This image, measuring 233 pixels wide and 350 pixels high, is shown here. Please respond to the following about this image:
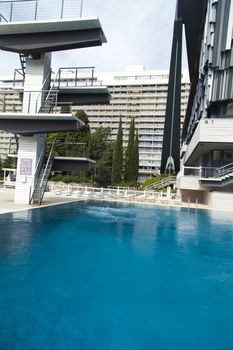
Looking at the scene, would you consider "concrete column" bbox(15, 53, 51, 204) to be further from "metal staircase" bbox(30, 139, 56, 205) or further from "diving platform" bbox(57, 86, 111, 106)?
"diving platform" bbox(57, 86, 111, 106)

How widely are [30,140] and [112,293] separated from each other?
15.4 metres

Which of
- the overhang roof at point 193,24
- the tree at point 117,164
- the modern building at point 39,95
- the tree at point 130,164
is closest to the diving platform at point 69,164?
the modern building at point 39,95

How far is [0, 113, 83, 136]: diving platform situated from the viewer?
18234 millimetres

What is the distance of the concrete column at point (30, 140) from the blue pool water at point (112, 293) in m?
8.52

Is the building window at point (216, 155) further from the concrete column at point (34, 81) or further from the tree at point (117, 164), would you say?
the tree at point (117, 164)

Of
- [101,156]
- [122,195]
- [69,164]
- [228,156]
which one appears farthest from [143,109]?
[69,164]

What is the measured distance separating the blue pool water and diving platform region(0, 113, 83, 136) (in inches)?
332

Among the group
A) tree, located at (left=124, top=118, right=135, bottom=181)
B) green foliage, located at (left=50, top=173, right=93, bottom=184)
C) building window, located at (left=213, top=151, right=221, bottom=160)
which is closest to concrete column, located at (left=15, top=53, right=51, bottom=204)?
building window, located at (left=213, top=151, right=221, bottom=160)

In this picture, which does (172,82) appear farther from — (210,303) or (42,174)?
(210,303)

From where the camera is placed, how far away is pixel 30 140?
19594mm

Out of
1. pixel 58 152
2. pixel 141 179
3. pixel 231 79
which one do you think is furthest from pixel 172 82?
pixel 141 179

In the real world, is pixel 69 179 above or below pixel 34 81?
below

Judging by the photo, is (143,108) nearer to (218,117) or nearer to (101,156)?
(101,156)

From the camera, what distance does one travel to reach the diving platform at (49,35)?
698 inches
